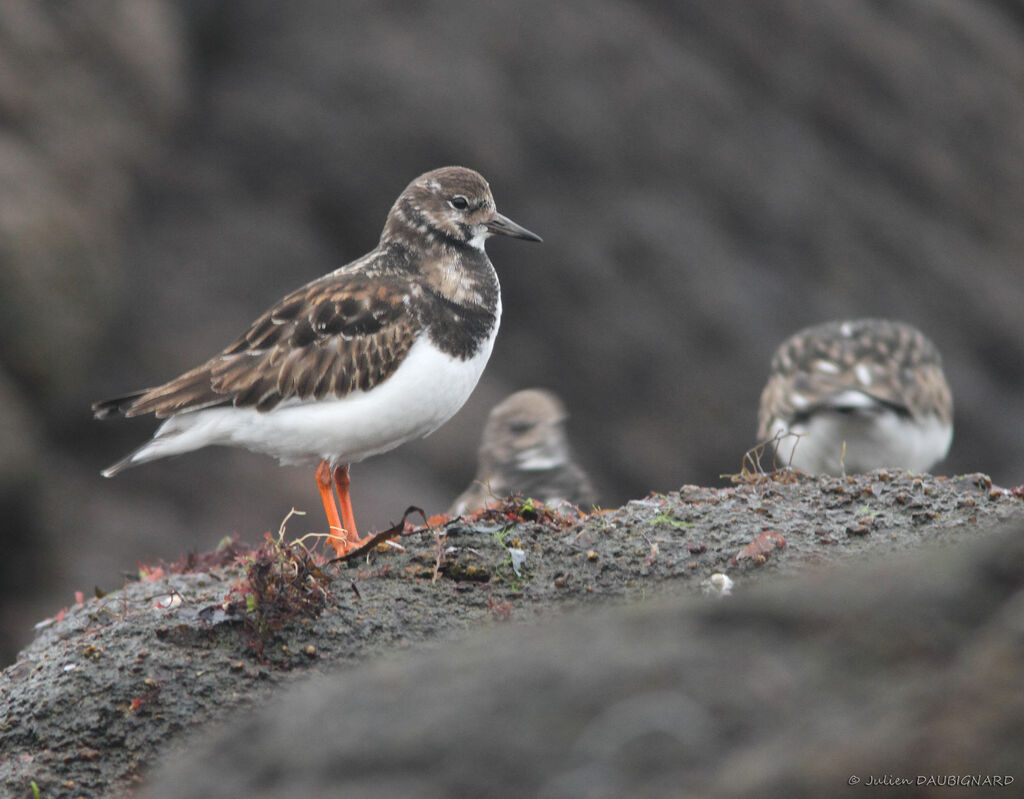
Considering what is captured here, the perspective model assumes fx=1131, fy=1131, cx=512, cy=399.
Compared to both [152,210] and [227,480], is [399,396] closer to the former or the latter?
[227,480]

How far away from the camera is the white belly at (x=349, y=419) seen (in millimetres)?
6379

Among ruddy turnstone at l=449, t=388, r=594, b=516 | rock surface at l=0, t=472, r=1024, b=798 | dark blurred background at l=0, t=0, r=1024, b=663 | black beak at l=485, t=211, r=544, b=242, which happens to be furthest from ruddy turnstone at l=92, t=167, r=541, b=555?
dark blurred background at l=0, t=0, r=1024, b=663

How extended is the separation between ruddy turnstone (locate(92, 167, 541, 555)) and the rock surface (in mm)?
907

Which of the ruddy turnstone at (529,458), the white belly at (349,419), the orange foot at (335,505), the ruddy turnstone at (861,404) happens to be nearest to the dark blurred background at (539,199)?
the ruddy turnstone at (529,458)

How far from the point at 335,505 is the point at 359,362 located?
37.9 inches

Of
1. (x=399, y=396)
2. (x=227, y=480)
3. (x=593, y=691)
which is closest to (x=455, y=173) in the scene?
(x=399, y=396)

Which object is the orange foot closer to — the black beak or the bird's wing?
the bird's wing

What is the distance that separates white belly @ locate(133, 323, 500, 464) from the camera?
20.9 feet

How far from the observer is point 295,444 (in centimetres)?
661

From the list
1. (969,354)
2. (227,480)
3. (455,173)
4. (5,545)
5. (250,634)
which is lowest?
(250,634)

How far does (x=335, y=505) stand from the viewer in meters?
6.87

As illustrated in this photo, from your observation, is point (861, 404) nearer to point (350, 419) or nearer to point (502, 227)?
point (502, 227)

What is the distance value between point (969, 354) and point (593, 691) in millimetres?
16963

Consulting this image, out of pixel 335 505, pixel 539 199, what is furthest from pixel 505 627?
pixel 539 199
